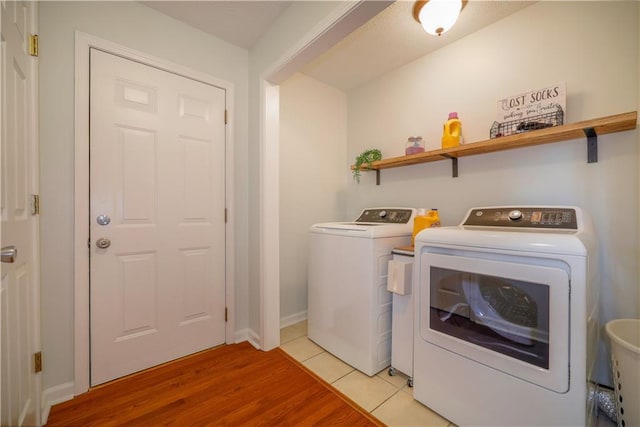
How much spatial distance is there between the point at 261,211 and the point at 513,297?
61.8 inches

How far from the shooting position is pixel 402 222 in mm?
2086

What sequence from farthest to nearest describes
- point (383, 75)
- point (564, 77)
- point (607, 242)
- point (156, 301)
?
point (383, 75) → point (156, 301) → point (564, 77) → point (607, 242)

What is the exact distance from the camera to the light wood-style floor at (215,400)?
1.33 meters

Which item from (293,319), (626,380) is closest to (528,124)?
(626,380)

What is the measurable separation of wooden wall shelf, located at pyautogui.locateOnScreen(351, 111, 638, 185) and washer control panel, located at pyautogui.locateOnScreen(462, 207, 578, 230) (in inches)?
15.8

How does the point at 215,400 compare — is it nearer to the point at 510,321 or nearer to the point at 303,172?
the point at 510,321

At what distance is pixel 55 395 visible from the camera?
1.42m

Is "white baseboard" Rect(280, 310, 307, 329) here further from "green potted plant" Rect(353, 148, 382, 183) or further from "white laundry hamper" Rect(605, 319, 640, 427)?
"white laundry hamper" Rect(605, 319, 640, 427)

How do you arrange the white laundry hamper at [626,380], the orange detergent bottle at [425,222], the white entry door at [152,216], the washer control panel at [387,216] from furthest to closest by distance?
the washer control panel at [387,216], the orange detergent bottle at [425,222], the white entry door at [152,216], the white laundry hamper at [626,380]

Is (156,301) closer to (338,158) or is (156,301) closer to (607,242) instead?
(338,158)

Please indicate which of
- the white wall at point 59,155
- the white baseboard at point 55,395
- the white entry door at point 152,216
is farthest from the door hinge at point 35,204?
the white baseboard at point 55,395

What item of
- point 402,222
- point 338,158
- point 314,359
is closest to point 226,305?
point 314,359

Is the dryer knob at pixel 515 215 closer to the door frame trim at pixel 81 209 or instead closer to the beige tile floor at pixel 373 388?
the beige tile floor at pixel 373 388

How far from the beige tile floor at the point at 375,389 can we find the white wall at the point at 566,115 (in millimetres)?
1084
